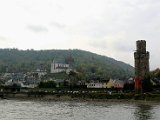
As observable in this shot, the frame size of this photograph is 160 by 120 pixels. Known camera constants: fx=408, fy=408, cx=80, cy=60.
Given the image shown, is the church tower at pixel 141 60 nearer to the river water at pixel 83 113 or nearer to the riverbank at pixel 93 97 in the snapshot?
the riverbank at pixel 93 97

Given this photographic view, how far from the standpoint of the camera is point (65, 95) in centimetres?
12750

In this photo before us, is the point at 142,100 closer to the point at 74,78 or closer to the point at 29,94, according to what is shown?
the point at 29,94

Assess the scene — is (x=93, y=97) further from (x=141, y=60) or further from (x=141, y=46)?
(x=141, y=46)

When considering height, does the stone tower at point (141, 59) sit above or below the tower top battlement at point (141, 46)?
below

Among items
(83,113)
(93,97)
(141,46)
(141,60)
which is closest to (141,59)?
(141,60)

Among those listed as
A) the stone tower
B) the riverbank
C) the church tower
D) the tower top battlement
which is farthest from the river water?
the tower top battlement

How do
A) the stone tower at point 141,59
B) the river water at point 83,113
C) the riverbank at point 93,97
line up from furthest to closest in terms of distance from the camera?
the stone tower at point 141,59, the riverbank at point 93,97, the river water at point 83,113

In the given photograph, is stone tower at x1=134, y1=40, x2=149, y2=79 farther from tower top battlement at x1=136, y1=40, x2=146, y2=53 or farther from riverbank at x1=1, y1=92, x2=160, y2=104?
riverbank at x1=1, y1=92, x2=160, y2=104

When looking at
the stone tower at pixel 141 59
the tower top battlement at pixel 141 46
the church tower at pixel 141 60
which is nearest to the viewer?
the church tower at pixel 141 60

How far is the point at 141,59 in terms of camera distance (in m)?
155

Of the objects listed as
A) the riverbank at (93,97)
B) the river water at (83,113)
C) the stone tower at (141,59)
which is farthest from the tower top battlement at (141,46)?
the river water at (83,113)

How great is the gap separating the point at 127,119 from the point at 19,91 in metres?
101

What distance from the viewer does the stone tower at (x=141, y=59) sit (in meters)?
152

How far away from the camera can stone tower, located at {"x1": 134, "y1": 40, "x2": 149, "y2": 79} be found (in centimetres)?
15162
